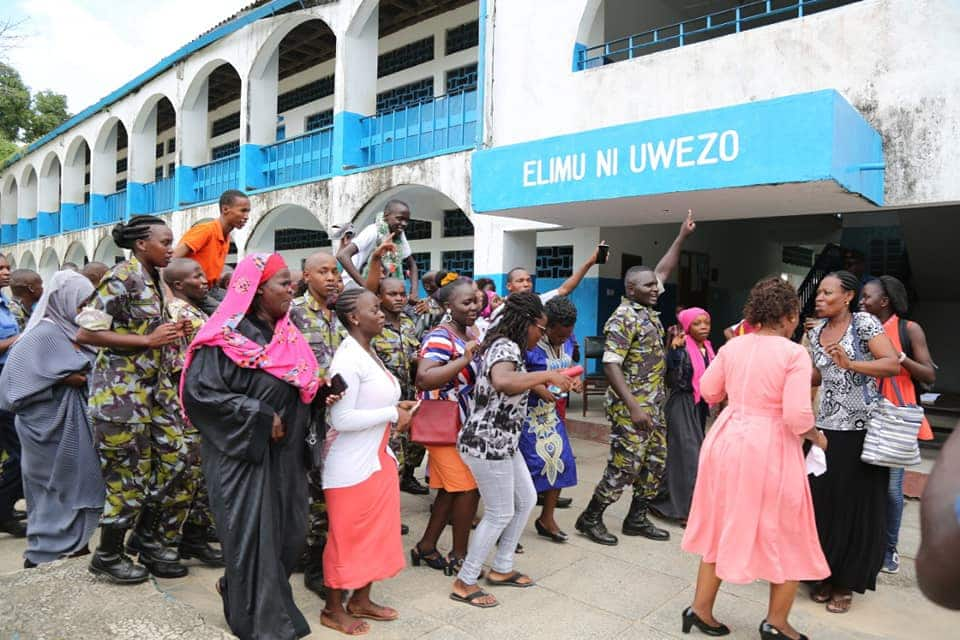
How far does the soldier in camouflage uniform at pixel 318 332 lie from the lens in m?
3.30

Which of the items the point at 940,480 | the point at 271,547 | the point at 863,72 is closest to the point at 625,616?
the point at 271,547

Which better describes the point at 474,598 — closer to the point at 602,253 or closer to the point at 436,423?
the point at 436,423

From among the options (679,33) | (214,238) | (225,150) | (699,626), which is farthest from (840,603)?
(225,150)

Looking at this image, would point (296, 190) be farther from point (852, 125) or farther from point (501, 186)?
point (852, 125)

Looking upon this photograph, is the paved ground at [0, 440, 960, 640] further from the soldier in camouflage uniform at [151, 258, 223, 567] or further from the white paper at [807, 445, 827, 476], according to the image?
the white paper at [807, 445, 827, 476]

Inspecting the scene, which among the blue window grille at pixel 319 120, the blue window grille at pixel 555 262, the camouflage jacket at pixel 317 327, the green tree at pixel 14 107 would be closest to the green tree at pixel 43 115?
the green tree at pixel 14 107

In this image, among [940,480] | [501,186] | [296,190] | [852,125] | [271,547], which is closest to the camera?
[940,480]

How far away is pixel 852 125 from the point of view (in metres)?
5.39

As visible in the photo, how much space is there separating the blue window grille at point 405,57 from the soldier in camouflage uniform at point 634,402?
9.78m

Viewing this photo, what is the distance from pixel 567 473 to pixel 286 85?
15.0 m

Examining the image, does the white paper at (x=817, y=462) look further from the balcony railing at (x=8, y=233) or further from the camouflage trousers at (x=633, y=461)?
the balcony railing at (x=8, y=233)

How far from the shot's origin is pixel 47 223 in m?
23.7

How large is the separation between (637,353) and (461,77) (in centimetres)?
895

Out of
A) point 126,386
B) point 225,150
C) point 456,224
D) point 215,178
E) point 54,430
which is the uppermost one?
point 225,150
